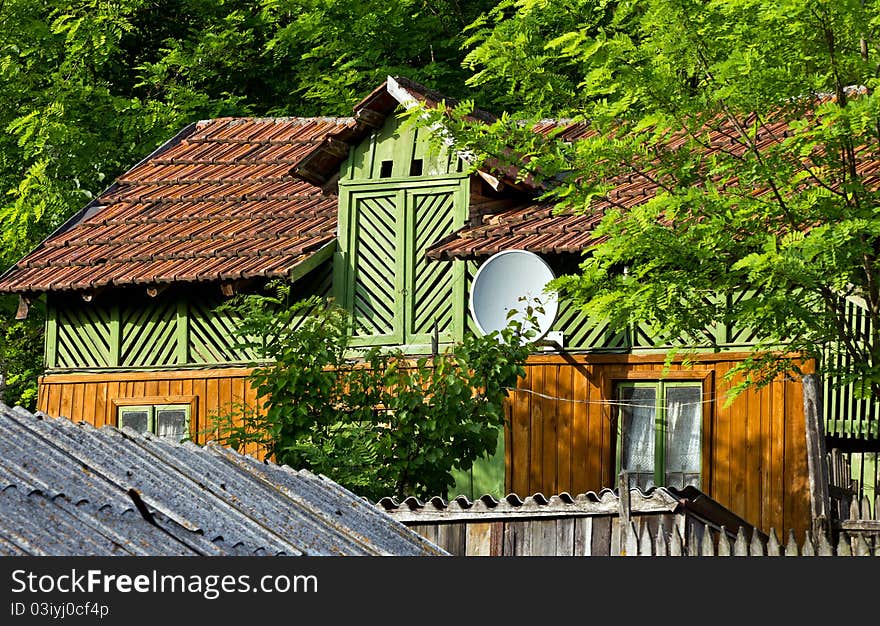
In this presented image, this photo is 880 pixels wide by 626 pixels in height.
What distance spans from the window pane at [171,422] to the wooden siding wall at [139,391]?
6.7 inches

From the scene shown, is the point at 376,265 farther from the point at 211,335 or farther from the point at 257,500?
the point at 257,500

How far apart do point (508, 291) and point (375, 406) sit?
1998 mm

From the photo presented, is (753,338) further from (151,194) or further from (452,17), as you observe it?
(452,17)

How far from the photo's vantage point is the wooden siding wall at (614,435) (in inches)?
741

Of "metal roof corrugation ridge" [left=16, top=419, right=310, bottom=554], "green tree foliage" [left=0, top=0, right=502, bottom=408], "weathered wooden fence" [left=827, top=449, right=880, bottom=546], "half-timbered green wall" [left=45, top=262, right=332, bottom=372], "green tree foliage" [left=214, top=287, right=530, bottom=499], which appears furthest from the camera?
"green tree foliage" [left=0, top=0, right=502, bottom=408]

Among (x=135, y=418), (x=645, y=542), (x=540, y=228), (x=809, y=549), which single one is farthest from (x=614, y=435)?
(x=809, y=549)

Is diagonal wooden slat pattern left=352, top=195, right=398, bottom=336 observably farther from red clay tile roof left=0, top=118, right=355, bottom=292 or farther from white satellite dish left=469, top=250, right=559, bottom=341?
white satellite dish left=469, top=250, right=559, bottom=341

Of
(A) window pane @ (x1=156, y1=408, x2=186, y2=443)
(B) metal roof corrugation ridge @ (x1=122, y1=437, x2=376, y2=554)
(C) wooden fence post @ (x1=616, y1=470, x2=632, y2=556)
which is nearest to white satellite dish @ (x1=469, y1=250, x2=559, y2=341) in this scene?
(A) window pane @ (x1=156, y1=408, x2=186, y2=443)

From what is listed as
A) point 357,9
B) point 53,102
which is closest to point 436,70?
point 357,9

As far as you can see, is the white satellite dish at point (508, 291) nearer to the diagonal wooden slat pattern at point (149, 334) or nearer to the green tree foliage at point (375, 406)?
the green tree foliage at point (375, 406)

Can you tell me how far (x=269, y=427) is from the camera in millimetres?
17922

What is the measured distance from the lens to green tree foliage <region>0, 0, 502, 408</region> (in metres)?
27.4

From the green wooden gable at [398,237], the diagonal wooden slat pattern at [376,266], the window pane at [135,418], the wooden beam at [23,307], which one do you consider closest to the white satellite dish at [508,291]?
the green wooden gable at [398,237]

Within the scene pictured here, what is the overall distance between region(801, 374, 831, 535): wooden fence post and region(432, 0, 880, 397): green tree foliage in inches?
19.0
